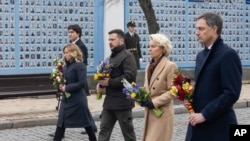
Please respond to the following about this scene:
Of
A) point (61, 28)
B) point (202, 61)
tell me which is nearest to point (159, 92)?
point (202, 61)

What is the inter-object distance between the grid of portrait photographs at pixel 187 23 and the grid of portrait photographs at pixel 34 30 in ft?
6.86

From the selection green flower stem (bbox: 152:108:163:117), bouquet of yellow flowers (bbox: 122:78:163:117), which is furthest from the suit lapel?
green flower stem (bbox: 152:108:163:117)

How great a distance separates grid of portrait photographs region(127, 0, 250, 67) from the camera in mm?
17375

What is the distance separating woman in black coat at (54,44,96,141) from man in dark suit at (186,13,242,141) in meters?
3.71

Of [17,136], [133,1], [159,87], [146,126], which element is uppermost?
[133,1]

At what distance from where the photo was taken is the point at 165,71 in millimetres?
6699

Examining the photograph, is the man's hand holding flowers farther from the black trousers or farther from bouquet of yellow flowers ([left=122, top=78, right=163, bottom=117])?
the black trousers

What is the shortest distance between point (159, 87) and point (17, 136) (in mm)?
4118

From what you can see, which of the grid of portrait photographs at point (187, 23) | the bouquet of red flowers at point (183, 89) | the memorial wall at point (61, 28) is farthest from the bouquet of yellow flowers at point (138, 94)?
the grid of portrait photographs at point (187, 23)

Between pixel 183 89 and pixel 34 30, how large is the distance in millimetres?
10332

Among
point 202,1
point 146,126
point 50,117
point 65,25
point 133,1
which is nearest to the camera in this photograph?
point 146,126

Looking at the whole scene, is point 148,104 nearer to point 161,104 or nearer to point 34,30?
point 161,104

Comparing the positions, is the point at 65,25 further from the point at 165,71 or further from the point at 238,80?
the point at 238,80

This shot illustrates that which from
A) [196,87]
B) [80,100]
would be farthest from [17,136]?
[196,87]
